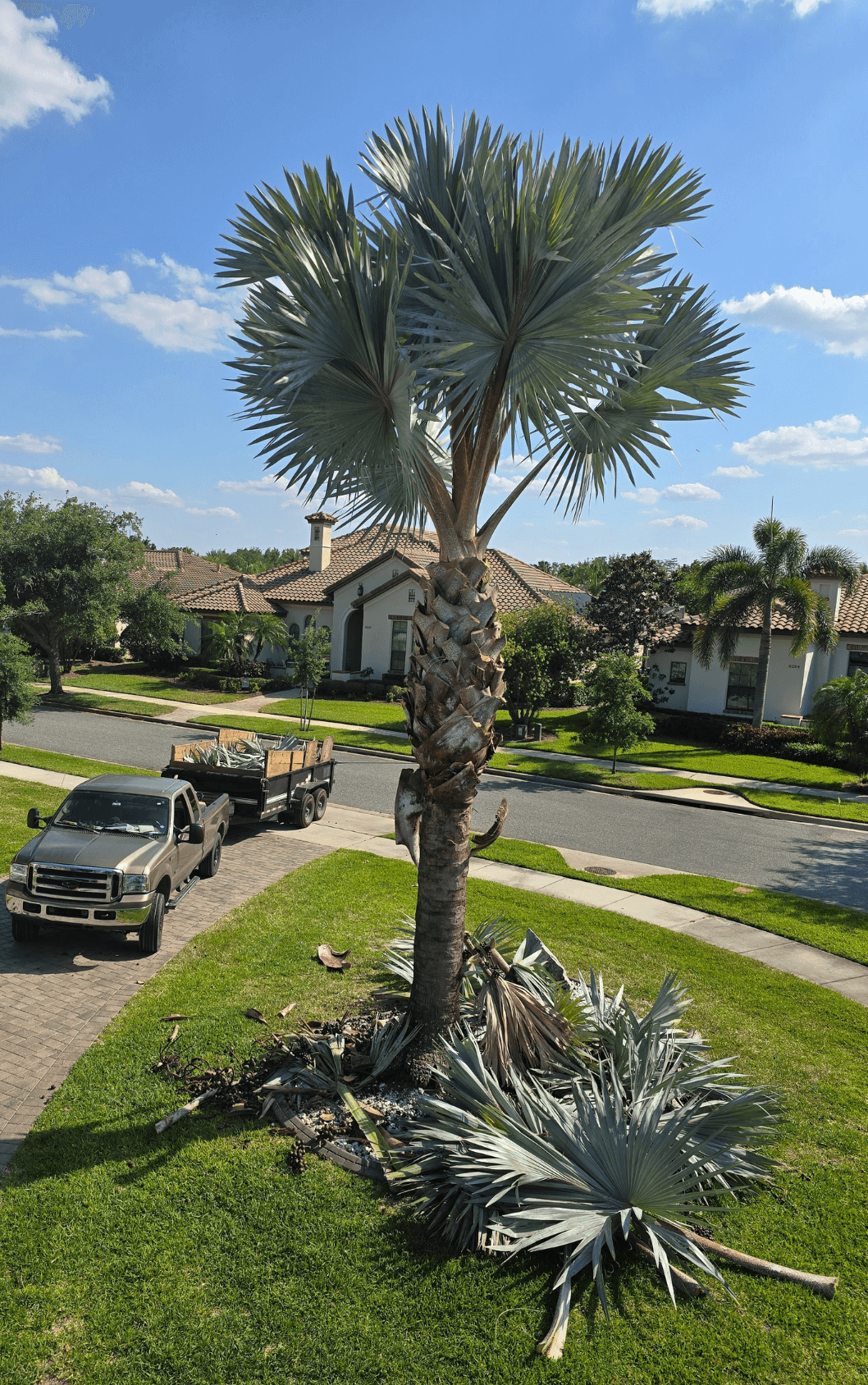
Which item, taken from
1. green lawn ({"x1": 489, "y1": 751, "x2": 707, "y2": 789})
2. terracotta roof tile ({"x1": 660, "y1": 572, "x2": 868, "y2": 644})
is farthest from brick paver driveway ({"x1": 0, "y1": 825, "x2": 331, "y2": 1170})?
terracotta roof tile ({"x1": 660, "y1": 572, "x2": 868, "y2": 644})

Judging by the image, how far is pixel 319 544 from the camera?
144 feet

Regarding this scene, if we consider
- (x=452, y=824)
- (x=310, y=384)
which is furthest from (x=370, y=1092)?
(x=310, y=384)

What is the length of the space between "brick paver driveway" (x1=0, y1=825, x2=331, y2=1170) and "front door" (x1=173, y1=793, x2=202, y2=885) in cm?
55

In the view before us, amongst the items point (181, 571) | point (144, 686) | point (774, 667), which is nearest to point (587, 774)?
point (774, 667)

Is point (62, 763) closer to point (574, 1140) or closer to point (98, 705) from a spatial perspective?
point (98, 705)

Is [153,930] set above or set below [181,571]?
below

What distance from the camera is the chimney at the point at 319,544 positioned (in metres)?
42.7

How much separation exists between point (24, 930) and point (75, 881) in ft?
3.26

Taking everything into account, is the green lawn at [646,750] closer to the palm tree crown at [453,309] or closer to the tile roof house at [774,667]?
the tile roof house at [774,667]

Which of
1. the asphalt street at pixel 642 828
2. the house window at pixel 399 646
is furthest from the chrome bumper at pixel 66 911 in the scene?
the house window at pixel 399 646

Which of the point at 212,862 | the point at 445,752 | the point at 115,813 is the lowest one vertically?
the point at 212,862

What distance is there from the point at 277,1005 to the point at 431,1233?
10.7ft

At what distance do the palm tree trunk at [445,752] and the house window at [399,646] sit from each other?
2997cm

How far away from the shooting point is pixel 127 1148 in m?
5.64
